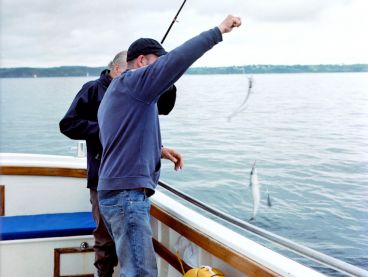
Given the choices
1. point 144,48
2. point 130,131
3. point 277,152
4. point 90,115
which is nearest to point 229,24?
point 144,48

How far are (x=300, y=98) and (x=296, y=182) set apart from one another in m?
13.4

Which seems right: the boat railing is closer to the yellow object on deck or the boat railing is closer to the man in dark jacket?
the yellow object on deck

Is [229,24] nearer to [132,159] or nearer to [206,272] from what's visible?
[132,159]

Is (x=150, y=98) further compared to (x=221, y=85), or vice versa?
(x=221, y=85)

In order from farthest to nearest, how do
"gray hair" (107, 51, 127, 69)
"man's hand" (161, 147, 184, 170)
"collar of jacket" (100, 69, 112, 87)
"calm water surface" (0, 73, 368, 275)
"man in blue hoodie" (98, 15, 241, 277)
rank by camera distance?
"calm water surface" (0, 73, 368, 275) < "collar of jacket" (100, 69, 112, 87) < "gray hair" (107, 51, 127, 69) < "man's hand" (161, 147, 184, 170) < "man in blue hoodie" (98, 15, 241, 277)

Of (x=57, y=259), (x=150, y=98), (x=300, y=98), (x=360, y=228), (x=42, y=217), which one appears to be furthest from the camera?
(x=300, y=98)

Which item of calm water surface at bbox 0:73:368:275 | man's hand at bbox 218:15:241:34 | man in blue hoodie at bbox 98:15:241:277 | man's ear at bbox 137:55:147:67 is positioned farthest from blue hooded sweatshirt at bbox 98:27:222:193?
calm water surface at bbox 0:73:368:275

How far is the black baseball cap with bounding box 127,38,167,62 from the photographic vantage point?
1.95 metres

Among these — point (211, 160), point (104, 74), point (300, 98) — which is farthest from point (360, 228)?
point (300, 98)

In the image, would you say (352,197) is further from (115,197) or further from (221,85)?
(221,85)

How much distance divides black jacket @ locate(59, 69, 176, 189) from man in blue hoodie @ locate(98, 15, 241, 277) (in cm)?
56

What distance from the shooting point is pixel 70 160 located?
3.55 meters

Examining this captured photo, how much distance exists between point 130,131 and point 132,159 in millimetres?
103

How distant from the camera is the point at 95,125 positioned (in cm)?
245
